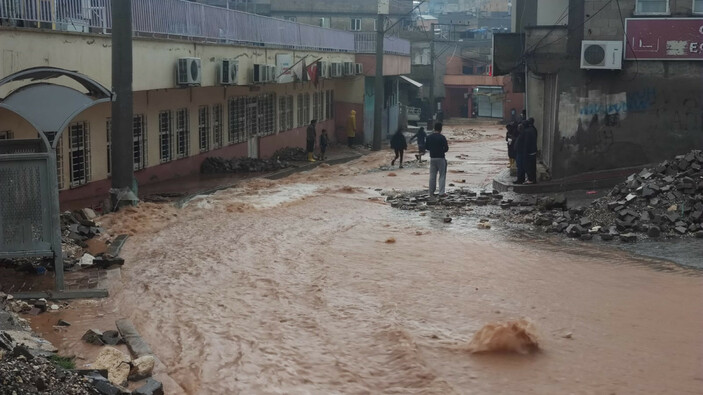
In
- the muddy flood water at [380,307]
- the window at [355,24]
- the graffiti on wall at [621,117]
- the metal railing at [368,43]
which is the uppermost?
the window at [355,24]

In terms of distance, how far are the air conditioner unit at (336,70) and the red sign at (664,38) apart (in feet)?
59.6

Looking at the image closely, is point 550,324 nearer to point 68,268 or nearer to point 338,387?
point 338,387

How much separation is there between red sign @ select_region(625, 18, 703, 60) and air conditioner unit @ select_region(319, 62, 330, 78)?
54.4 feet

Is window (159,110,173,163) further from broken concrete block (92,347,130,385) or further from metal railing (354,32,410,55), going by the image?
metal railing (354,32,410,55)

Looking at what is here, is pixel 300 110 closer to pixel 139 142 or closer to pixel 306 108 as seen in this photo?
pixel 306 108

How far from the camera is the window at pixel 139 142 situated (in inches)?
835

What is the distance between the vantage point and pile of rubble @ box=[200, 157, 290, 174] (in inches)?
1014

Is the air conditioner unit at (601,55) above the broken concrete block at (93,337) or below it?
above

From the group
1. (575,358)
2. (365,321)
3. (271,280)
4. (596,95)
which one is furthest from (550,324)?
(596,95)

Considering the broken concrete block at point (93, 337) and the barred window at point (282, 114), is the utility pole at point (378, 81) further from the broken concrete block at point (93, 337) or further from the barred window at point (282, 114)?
the broken concrete block at point (93, 337)

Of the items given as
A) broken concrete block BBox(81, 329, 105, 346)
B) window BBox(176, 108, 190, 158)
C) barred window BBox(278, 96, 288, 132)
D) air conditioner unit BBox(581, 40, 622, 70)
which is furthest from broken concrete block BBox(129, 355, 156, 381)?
barred window BBox(278, 96, 288, 132)

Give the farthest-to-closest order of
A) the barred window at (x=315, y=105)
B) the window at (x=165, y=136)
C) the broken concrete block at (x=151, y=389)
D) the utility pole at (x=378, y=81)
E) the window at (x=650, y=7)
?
the barred window at (x=315, y=105)
the utility pole at (x=378, y=81)
the window at (x=165, y=136)
the window at (x=650, y=7)
the broken concrete block at (x=151, y=389)

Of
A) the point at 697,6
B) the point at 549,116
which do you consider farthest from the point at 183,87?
the point at 697,6

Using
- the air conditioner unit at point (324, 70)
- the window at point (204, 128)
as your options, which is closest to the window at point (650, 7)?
the window at point (204, 128)
